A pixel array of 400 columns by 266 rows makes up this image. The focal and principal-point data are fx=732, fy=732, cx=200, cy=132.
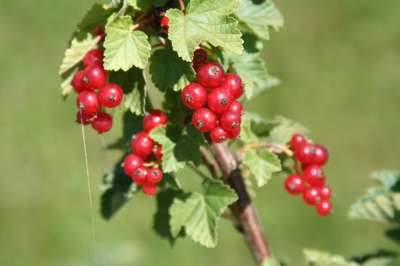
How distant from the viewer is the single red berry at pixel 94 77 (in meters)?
2.42

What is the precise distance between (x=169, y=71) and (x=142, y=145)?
300mm

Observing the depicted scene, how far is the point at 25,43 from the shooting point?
7.80 meters

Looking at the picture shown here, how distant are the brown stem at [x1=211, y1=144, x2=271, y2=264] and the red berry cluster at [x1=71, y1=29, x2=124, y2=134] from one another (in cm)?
44

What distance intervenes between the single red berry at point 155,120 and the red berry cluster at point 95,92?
131 mm

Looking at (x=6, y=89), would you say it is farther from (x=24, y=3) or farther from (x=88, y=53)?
(x=88, y=53)

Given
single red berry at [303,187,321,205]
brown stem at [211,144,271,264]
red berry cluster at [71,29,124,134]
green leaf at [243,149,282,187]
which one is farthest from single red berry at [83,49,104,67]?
single red berry at [303,187,321,205]

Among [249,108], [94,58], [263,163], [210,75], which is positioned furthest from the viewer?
[249,108]

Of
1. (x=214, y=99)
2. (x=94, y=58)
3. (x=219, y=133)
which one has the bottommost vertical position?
(x=219, y=133)

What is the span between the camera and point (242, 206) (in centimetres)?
278

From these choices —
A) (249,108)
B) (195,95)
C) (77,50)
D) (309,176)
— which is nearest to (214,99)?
(195,95)

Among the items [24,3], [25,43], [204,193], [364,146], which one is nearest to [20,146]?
[25,43]

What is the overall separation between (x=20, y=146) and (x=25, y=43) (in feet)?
4.48

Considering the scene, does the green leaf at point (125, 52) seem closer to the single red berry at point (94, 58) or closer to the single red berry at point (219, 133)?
the single red berry at point (94, 58)

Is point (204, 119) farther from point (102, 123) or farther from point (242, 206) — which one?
Result: point (242, 206)
